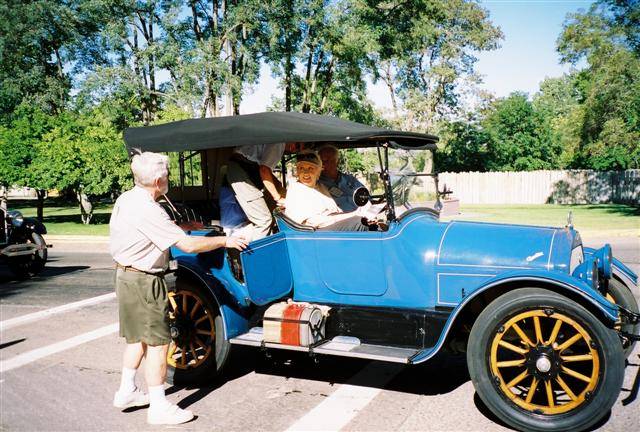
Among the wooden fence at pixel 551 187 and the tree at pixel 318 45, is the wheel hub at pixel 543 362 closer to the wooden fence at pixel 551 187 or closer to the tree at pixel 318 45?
the tree at pixel 318 45

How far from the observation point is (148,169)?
371cm

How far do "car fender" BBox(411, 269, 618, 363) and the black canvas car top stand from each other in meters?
1.36

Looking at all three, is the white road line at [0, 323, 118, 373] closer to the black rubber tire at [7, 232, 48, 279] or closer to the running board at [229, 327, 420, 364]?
the running board at [229, 327, 420, 364]

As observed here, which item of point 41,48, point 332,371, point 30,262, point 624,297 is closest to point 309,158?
point 332,371

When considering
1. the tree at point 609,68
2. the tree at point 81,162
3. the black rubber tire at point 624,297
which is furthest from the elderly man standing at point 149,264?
the tree at point 609,68

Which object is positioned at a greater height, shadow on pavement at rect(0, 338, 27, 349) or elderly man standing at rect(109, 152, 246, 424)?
elderly man standing at rect(109, 152, 246, 424)

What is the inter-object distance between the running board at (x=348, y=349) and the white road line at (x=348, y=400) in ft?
1.29

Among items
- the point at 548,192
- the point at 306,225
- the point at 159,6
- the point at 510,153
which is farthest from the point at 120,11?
the point at 510,153

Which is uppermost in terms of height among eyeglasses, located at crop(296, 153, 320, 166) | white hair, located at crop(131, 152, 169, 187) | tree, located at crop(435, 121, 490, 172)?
tree, located at crop(435, 121, 490, 172)

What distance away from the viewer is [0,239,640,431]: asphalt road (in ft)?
12.2

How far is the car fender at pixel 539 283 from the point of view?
Result: 10.8ft

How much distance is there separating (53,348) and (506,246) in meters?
4.54

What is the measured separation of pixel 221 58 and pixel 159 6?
5520mm

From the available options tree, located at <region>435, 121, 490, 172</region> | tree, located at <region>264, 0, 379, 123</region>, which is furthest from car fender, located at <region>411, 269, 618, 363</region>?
tree, located at <region>435, 121, 490, 172</region>
